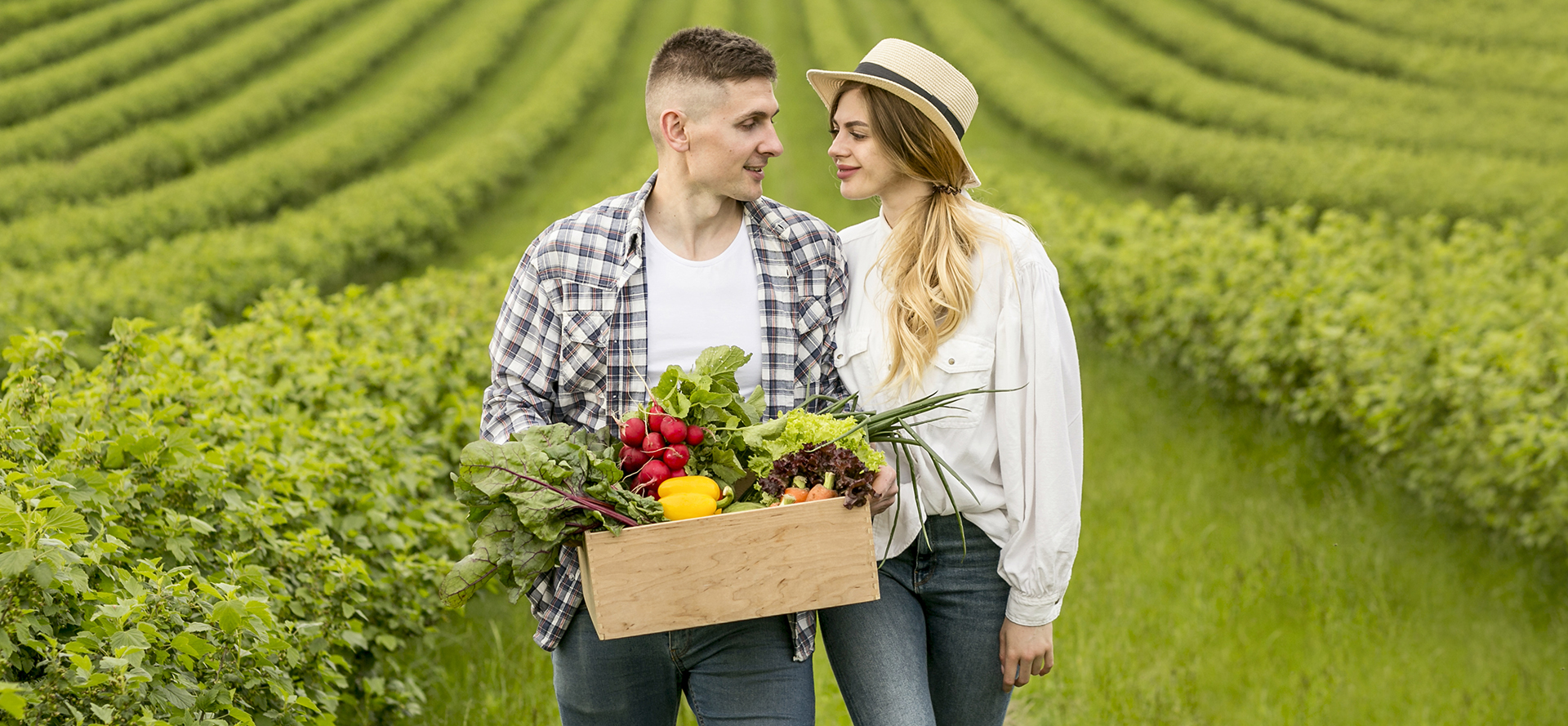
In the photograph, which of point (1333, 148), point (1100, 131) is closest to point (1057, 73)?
point (1100, 131)

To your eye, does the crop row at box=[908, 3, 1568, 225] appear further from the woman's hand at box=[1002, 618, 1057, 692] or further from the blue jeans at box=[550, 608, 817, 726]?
the blue jeans at box=[550, 608, 817, 726]

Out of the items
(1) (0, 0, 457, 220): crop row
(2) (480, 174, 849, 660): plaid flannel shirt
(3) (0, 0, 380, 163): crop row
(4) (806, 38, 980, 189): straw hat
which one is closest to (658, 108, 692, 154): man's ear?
(2) (480, 174, 849, 660): plaid flannel shirt

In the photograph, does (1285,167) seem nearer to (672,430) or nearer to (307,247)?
(307,247)

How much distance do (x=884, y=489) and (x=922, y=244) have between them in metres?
0.61

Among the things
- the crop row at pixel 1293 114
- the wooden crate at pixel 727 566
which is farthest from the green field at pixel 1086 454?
the crop row at pixel 1293 114

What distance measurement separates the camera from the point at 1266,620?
4.90 meters

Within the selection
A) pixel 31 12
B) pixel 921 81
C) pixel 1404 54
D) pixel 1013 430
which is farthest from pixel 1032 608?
pixel 31 12

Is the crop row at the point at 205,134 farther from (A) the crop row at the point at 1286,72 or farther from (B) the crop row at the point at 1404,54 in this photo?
(B) the crop row at the point at 1404,54

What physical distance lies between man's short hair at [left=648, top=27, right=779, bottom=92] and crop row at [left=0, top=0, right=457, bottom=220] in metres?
20.5

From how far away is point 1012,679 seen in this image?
257cm

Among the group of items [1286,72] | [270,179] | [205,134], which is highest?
[1286,72]

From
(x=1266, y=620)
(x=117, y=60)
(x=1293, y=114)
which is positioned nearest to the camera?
(x=1266, y=620)

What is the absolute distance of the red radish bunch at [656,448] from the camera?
2.17 metres

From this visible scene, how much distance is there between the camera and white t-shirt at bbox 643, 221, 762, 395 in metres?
2.53
